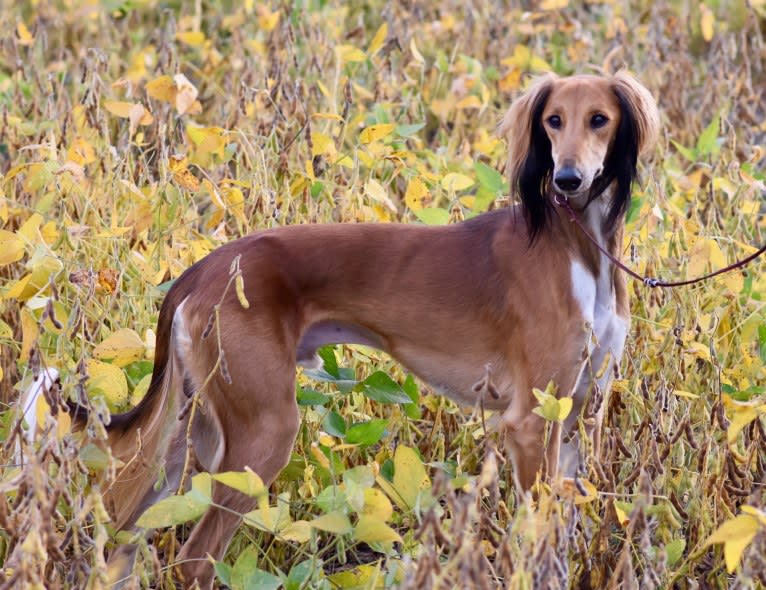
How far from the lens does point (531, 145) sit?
3.71 m

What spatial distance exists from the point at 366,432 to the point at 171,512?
3.04ft

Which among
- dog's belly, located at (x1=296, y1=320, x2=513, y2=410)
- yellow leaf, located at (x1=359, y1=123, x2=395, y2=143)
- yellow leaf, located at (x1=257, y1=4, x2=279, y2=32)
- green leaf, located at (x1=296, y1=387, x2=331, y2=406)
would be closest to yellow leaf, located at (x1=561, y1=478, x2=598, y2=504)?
dog's belly, located at (x1=296, y1=320, x2=513, y2=410)

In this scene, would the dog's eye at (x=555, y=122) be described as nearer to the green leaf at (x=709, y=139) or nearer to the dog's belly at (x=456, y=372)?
the dog's belly at (x=456, y=372)

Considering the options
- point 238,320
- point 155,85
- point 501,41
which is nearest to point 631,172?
point 238,320

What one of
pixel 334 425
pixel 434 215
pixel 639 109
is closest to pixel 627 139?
pixel 639 109

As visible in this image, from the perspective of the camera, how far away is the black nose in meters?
3.42

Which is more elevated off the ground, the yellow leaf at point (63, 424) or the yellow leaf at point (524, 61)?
the yellow leaf at point (524, 61)

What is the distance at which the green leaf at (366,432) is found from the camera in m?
3.73

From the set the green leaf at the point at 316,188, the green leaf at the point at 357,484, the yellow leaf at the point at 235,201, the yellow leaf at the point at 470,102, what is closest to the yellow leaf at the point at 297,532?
the green leaf at the point at 357,484

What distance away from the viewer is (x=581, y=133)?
3551 millimetres

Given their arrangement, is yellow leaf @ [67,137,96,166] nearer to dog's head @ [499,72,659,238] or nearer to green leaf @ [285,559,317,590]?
dog's head @ [499,72,659,238]

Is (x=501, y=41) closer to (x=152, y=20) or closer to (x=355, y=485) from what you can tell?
(x=152, y=20)

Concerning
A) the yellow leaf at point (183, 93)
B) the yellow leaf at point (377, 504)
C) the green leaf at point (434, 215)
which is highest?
the yellow leaf at point (183, 93)

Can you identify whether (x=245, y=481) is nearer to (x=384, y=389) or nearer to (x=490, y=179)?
(x=384, y=389)
